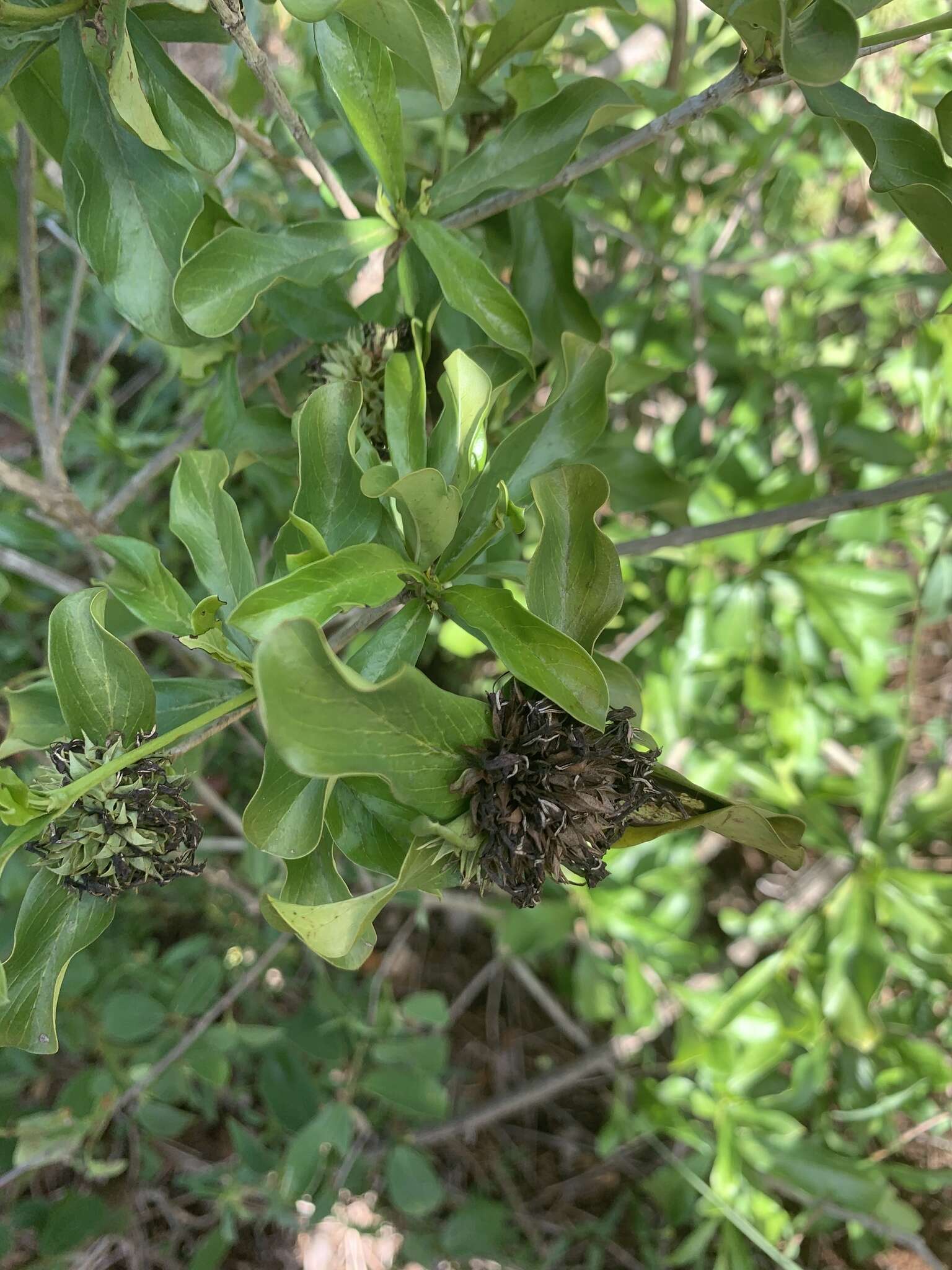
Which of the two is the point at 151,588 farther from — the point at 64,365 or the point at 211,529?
the point at 64,365

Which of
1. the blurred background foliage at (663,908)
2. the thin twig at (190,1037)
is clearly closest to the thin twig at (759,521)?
the blurred background foliage at (663,908)

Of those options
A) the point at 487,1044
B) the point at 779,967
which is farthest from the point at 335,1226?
the point at 779,967

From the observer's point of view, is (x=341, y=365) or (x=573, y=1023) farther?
(x=573, y=1023)

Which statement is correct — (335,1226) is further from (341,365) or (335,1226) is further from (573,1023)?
(341,365)

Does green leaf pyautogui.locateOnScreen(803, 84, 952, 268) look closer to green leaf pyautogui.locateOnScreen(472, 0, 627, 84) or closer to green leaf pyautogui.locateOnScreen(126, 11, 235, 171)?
green leaf pyautogui.locateOnScreen(472, 0, 627, 84)

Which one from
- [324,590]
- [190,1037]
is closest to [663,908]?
[190,1037]

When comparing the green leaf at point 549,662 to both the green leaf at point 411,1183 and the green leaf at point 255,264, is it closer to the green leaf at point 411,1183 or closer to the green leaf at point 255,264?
the green leaf at point 255,264
